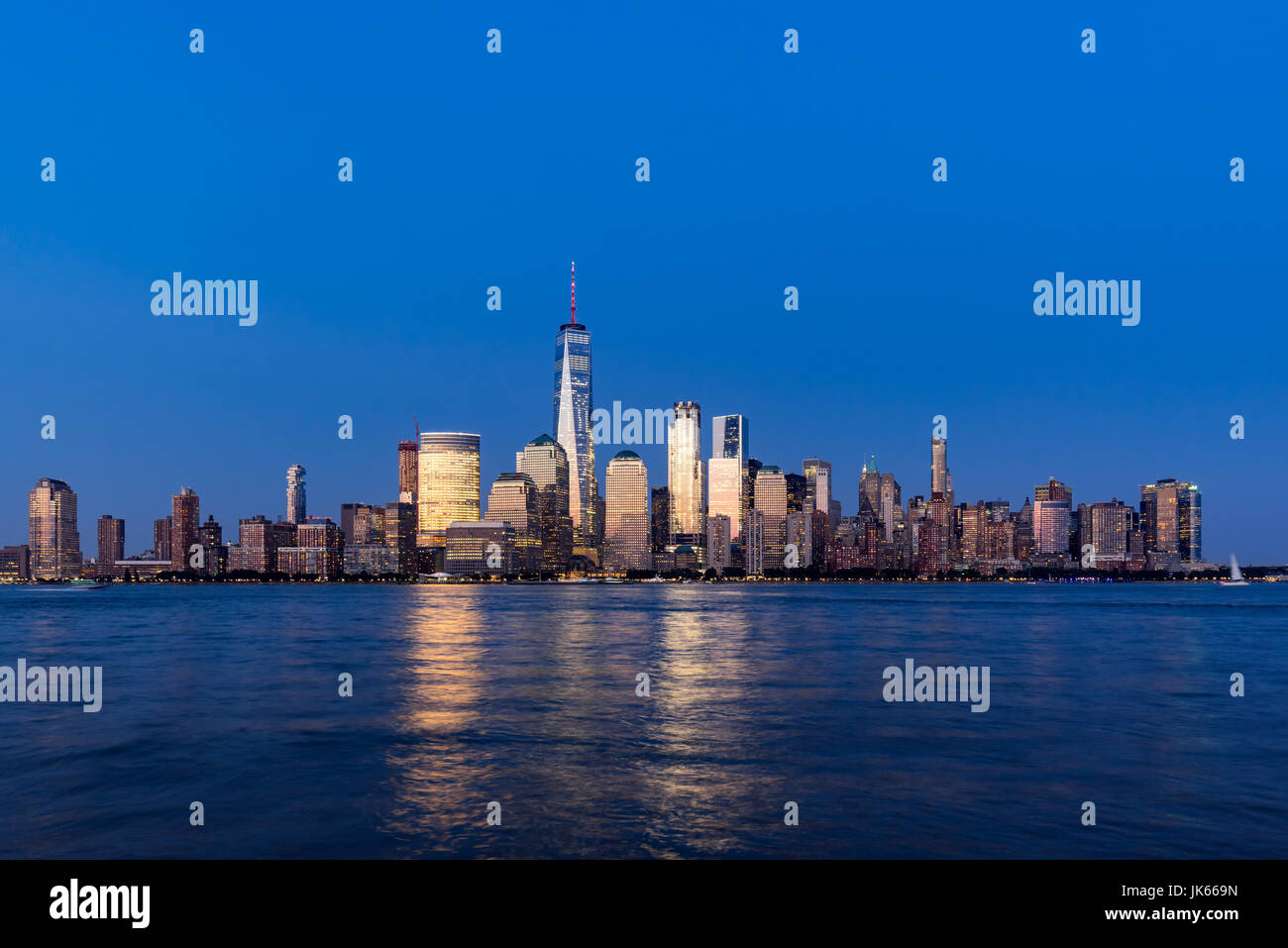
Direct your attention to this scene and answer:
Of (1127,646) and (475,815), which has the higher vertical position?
(475,815)

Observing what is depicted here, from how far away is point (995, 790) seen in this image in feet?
83.9

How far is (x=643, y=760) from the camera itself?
30.1 metres

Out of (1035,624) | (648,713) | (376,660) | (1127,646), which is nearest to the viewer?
(648,713)

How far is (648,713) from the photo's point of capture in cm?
4078

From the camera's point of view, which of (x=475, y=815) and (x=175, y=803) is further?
(x=175, y=803)

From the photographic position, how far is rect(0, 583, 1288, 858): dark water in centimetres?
2133

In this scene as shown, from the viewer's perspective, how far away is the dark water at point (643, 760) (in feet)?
70.0

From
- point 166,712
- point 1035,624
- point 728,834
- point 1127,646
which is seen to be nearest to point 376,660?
point 166,712

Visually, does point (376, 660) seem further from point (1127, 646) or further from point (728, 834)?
point (1127, 646)

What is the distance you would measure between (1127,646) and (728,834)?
76.5 m

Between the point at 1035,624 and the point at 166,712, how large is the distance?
110230 millimetres

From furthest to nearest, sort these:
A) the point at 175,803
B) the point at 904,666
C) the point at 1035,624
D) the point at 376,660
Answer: the point at 1035,624
the point at 376,660
the point at 904,666
the point at 175,803
